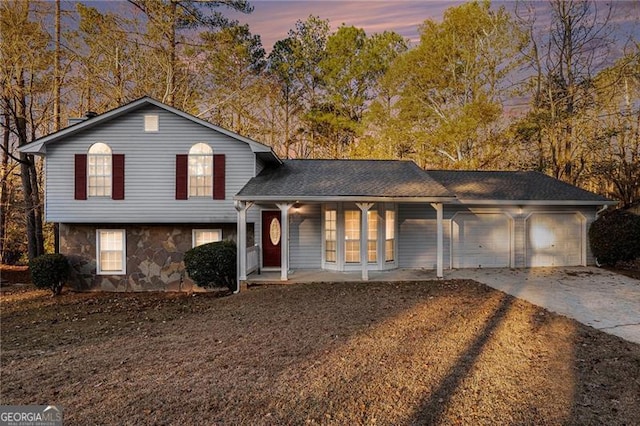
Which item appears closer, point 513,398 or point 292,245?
point 513,398

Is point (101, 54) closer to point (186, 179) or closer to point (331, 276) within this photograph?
point (186, 179)

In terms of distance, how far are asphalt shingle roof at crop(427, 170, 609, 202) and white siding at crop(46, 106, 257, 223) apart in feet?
26.6

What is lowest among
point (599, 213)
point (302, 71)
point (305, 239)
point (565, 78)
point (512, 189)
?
point (305, 239)

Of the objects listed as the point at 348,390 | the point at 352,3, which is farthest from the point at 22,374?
the point at 352,3

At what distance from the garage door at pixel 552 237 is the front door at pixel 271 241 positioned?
8.79 metres

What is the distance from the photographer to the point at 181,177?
10891mm

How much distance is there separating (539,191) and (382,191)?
22.1 ft

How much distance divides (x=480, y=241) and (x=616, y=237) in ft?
14.2

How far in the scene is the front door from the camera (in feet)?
38.0

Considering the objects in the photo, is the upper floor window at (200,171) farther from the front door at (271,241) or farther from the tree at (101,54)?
the tree at (101,54)

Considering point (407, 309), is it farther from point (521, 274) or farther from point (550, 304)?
point (521, 274)

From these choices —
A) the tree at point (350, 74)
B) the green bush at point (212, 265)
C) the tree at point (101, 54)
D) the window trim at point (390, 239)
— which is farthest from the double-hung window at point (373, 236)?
the tree at point (350, 74)

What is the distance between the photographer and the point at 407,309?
7254mm
